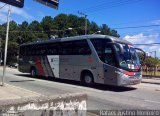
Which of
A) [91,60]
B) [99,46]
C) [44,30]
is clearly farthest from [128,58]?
[44,30]

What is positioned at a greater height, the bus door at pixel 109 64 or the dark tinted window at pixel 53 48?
the dark tinted window at pixel 53 48

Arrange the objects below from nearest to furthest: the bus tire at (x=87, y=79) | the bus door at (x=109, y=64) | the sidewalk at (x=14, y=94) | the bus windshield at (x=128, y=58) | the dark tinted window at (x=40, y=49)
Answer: the sidewalk at (x=14, y=94)
the bus windshield at (x=128, y=58)
the bus door at (x=109, y=64)
the bus tire at (x=87, y=79)
the dark tinted window at (x=40, y=49)

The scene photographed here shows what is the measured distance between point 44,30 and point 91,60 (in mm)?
62116

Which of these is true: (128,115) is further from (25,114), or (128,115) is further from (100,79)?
(100,79)

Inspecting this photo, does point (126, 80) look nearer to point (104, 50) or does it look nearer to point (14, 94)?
point (104, 50)

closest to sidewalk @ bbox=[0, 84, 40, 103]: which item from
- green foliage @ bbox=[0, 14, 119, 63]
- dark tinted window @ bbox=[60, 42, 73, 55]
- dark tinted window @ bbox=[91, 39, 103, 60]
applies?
dark tinted window @ bbox=[91, 39, 103, 60]

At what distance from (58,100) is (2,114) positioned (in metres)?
1.40

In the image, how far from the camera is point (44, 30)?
254ft

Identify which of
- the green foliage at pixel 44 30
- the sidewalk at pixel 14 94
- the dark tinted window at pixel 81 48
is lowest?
the sidewalk at pixel 14 94

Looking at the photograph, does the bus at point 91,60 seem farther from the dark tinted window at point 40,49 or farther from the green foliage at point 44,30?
the green foliage at point 44,30

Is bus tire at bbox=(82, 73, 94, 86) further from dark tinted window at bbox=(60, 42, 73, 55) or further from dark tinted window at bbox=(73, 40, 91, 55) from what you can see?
dark tinted window at bbox=(60, 42, 73, 55)

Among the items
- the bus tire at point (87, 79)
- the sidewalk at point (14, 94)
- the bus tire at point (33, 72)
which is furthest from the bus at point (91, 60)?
the sidewalk at point (14, 94)

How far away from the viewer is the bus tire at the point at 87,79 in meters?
17.2

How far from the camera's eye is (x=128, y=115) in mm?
8773
